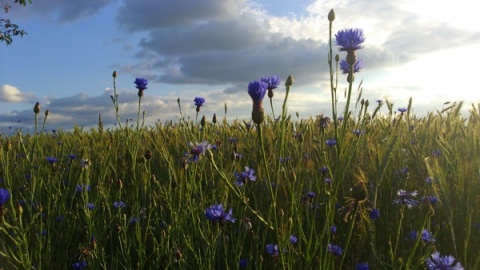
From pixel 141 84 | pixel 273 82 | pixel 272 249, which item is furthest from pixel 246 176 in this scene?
pixel 141 84

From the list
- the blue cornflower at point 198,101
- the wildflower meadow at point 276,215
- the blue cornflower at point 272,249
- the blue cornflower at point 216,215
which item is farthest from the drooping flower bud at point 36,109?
the blue cornflower at point 272,249

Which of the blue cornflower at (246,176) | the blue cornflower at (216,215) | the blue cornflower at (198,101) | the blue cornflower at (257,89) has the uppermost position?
the blue cornflower at (198,101)

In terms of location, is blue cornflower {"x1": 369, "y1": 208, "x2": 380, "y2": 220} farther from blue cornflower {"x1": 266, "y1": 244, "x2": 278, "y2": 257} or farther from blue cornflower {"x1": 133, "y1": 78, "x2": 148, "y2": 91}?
blue cornflower {"x1": 133, "y1": 78, "x2": 148, "y2": 91}

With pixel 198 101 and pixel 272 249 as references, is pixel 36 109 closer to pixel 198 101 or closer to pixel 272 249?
pixel 198 101

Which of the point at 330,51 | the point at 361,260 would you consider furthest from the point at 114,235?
the point at 330,51

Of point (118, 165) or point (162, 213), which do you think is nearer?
point (162, 213)

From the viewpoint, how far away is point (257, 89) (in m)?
Answer: 1.29

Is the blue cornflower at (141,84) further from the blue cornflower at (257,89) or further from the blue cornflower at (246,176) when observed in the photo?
the blue cornflower at (257,89)

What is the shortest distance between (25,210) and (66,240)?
33.3 inches

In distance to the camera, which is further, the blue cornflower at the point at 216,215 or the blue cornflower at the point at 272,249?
the blue cornflower at the point at 272,249

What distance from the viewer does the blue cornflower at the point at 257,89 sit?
128 cm

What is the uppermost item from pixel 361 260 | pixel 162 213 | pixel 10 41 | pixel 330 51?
pixel 10 41

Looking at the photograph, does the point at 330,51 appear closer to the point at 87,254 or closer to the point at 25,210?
the point at 87,254

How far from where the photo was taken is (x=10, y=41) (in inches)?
365
